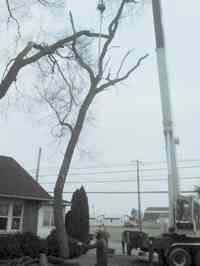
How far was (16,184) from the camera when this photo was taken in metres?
21.6

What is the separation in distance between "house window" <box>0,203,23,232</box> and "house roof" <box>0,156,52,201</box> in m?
0.74

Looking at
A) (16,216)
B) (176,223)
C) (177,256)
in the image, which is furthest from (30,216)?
(177,256)

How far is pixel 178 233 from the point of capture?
1634 cm

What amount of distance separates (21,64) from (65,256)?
7.66 metres

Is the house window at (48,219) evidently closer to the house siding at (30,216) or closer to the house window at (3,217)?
the house siding at (30,216)

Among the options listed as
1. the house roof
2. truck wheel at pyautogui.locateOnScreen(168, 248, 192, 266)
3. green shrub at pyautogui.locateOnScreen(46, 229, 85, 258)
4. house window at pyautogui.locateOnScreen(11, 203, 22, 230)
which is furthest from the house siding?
truck wheel at pyautogui.locateOnScreen(168, 248, 192, 266)

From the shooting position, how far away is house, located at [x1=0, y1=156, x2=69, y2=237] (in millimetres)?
20109

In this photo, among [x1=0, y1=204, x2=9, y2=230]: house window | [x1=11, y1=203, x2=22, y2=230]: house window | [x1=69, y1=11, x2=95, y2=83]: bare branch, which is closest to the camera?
[x1=69, y1=11, x2=95, y2=83]: bare branch

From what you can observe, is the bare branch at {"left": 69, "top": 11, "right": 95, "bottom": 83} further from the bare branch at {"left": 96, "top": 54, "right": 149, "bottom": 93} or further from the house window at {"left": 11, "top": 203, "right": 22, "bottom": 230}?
the house window at {"left": 11, "top": 203, "right": 22, "bottom": 230}

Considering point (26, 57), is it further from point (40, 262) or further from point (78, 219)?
point (78, 219)

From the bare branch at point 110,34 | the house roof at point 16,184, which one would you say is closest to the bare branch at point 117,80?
the bare branch at point 110,34

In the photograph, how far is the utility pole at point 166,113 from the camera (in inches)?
666

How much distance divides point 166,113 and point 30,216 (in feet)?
30.3

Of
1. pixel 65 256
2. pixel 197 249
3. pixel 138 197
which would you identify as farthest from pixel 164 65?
pixel 138 197
